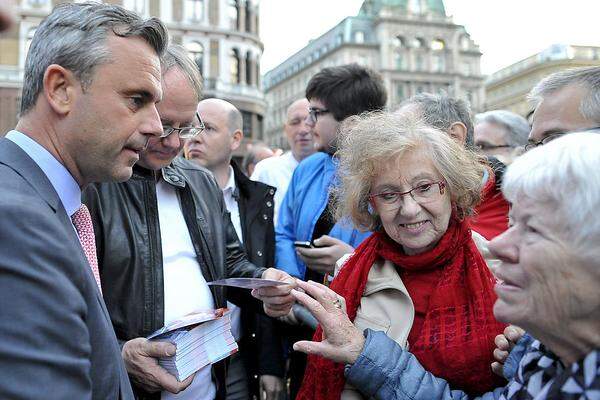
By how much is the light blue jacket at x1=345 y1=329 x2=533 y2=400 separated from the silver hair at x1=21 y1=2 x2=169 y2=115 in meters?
1.36

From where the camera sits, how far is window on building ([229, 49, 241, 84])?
1365 inches

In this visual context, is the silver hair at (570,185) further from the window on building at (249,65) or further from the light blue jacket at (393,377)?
the window on building at (249,65)

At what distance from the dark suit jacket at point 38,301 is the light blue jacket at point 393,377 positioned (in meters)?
1.04

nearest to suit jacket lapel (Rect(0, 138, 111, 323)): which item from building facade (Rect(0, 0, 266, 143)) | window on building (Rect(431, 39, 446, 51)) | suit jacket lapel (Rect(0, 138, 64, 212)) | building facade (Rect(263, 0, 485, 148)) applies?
suit jacket lapel (Rect(0, 138, 64, 212))

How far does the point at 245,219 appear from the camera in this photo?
4.14 metres

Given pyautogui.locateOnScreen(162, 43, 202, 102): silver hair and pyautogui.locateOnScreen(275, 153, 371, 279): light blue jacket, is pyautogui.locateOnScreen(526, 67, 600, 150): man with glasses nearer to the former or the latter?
pyautogui.locateOnScreen(275, 153, 371, 279): light blue jacket

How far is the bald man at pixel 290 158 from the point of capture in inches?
213

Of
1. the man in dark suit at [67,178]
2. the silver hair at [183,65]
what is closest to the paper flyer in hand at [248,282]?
the man in dark suit at [67,178]

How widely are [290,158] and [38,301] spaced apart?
4375 mm

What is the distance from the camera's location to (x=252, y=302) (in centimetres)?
320

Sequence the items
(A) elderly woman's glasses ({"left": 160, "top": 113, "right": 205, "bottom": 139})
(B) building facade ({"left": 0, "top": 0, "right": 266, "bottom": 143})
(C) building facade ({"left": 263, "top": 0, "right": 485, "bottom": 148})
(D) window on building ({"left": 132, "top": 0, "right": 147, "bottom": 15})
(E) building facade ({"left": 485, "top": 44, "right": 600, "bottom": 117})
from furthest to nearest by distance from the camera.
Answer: (C) building facade ({"left": 263, "top": 0, "right": 485, "bottom": 148})
(E) building facade ({"left": 485, "top": 44, "right": 600, "bottom": 117})
(B) building facade ({"left": 0, "top": 0, "right": 266, "bottom": 143})
(D) window on building ({"left": 132, "top": 0, "right": 147, "bottom": 15})
(A) elderly woman's glasses ({"left": 160, "top": 113, "right": 205, "bottom": 139})

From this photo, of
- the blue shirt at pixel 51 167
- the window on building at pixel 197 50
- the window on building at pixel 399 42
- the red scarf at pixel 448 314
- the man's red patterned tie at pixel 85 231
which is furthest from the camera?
the window on building at pixel 399 42

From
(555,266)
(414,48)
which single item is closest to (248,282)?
(555,266)

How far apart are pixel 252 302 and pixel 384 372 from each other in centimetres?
109
